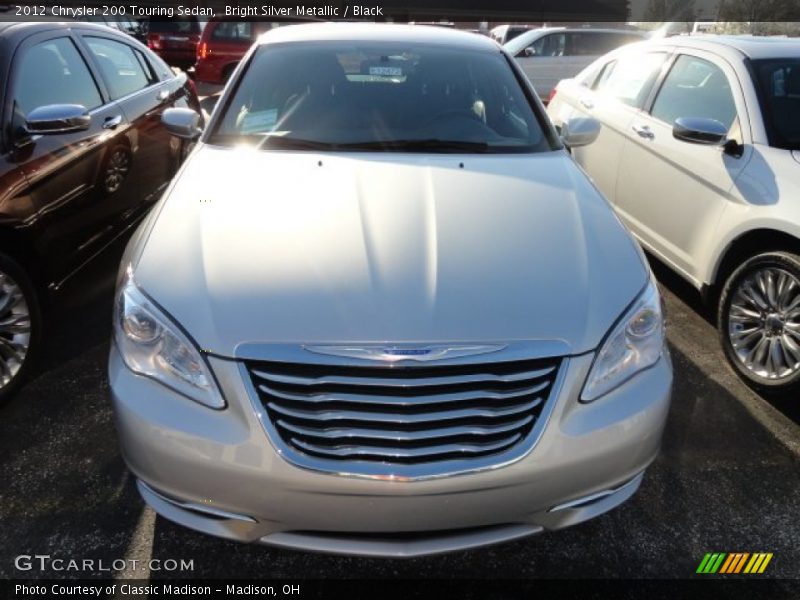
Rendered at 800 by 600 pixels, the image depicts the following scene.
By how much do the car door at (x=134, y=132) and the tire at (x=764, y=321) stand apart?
3.54m

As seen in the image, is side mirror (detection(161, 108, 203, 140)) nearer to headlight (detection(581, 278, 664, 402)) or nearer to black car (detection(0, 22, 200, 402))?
black car (detection(0, 22, 200, 402))

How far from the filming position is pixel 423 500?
1.61 m

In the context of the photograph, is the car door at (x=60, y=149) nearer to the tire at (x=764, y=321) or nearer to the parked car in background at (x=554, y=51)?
the tire at (x=764, y=321)

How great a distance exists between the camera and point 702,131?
3.27 meters

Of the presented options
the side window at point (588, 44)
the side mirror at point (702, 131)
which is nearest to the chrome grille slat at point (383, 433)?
the side mirror at point (702, 131)

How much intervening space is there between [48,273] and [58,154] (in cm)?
61

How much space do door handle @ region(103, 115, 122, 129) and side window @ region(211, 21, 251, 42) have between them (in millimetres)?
8860

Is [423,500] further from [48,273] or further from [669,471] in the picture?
[48,273]

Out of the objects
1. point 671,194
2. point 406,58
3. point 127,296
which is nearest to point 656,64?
point 671,194

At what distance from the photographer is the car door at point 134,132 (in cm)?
382

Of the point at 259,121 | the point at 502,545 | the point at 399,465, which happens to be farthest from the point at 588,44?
the point at 399,465

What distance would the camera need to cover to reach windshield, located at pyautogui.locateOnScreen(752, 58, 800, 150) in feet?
10.3

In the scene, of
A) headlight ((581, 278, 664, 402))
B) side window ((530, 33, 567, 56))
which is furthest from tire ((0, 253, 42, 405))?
side window ((530, 33, 567, 56))

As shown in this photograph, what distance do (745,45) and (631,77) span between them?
36.6 inches
